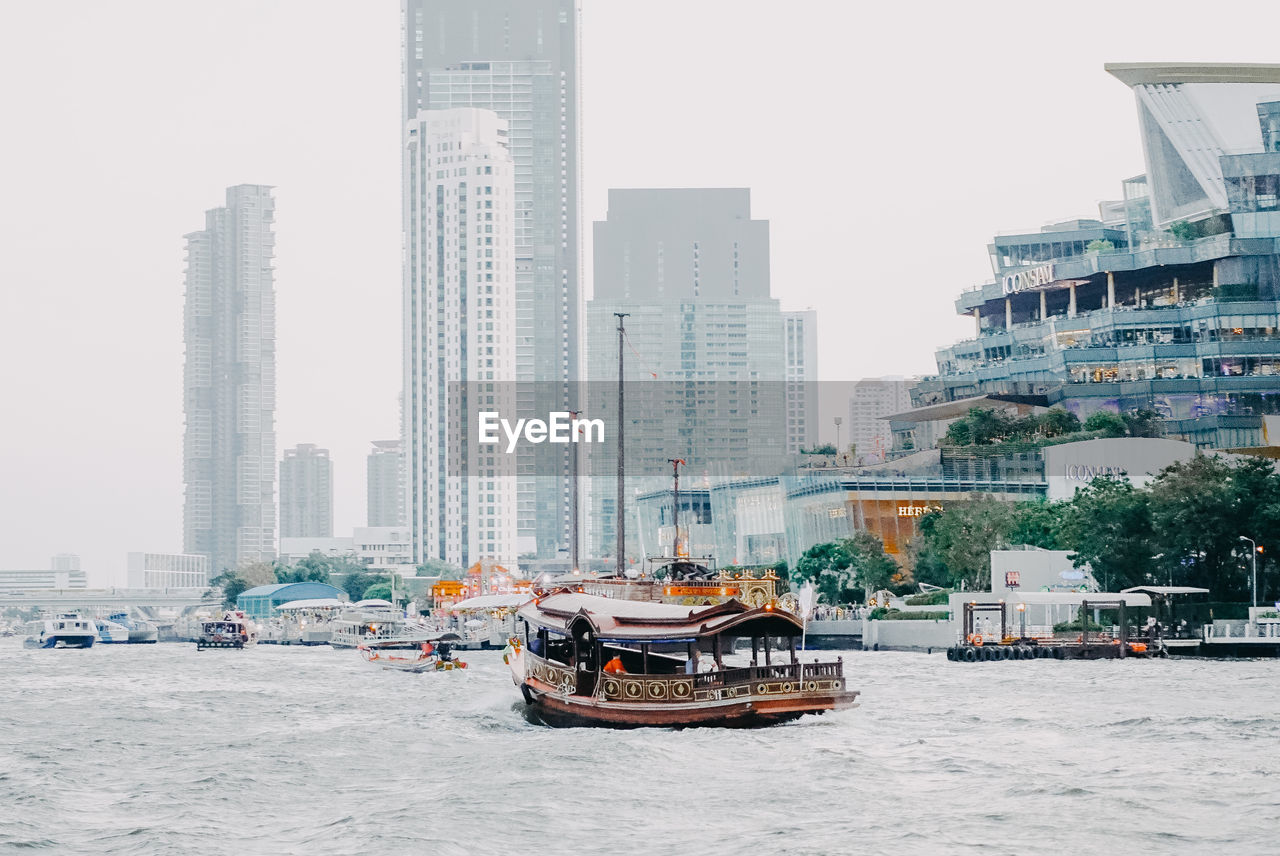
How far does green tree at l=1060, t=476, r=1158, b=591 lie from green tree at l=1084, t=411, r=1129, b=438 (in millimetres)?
55780

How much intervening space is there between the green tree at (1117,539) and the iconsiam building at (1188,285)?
60.5 metres

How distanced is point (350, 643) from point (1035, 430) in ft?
217

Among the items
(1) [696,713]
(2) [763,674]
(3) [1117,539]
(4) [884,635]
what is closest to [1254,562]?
(3) [1117,539]

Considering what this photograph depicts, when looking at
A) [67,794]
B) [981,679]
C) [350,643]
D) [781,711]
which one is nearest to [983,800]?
[781,711]

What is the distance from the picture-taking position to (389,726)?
5272 cm

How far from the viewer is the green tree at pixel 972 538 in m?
108

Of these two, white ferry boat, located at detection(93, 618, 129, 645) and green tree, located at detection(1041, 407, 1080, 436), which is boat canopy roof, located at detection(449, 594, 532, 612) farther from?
white ferry boat, located at detection(93, 618, 129, 645)

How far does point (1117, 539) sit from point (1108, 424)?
2401 inches

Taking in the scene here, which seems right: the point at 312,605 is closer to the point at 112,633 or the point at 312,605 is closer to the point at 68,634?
the point at 68,634

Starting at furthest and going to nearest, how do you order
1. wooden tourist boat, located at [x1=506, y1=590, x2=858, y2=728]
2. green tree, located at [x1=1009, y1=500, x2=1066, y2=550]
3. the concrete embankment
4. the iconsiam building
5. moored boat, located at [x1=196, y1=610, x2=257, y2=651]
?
the iconsiam building
moored boat, located at [x1=196, y1=610, x2=257, y2=651]
green tree, located at [x1=1009, y1=500, x2=1066, y2=550]
the concrete embankment
wooden tourist boat, located at [x1=506, y1=590, x2=858, y2=728]

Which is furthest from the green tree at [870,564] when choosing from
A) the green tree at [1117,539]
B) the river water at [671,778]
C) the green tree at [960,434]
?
the river water at [671,778]

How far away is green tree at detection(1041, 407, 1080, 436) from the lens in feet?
517

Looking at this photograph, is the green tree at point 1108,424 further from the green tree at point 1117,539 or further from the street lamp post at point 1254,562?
the street lamp post at point 1254,562

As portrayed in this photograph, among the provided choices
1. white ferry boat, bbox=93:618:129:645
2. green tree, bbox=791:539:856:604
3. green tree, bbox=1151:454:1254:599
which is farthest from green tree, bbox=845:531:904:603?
white ferry boat, bbox=93:618:129:645
